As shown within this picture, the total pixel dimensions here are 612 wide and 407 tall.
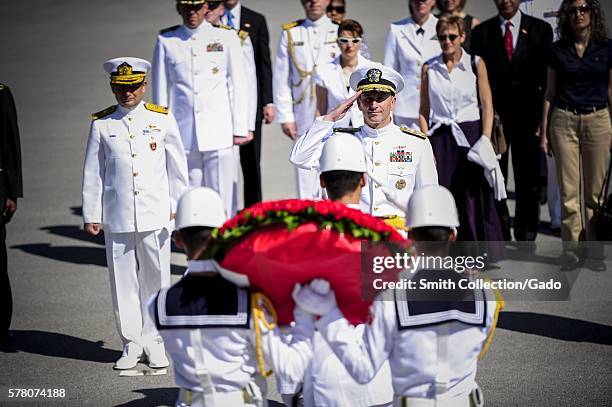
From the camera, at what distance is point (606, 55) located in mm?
9867

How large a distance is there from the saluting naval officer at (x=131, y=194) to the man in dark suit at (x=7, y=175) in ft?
2.73

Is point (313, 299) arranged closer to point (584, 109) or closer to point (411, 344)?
point (411, 344)

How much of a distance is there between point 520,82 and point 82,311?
A: 4.60m

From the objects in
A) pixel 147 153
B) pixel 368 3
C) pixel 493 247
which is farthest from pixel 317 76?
pixel 368 3

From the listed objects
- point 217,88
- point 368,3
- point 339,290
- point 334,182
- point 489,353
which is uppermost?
point 368,3

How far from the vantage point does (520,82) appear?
1062 centimetres

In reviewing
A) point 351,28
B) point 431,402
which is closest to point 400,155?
point 431,402

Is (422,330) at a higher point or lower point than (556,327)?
higher

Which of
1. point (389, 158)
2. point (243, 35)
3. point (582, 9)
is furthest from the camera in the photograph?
point (243, 35)

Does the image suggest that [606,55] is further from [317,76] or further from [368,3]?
[368,3]

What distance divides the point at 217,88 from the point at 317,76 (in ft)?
3.55

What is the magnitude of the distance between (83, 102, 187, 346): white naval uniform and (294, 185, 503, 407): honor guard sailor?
9.88 feet

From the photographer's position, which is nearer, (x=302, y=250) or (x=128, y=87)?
(x=302, y=250)

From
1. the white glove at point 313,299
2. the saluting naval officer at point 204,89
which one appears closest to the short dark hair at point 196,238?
the white glove at point 313,299
